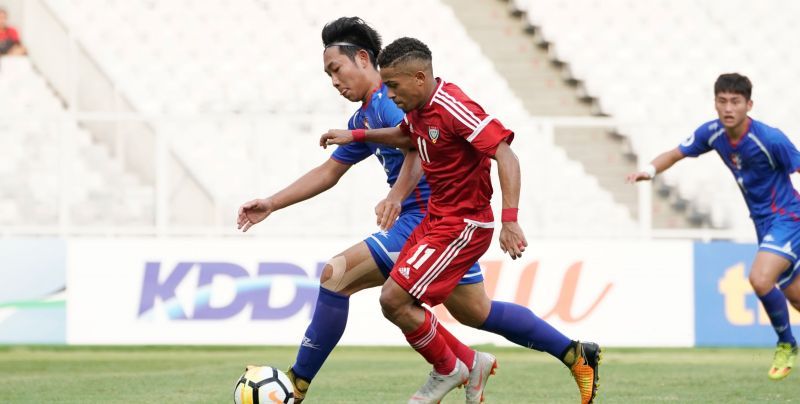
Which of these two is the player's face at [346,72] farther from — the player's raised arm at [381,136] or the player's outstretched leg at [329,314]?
the player's outstretched leg at [329,314]

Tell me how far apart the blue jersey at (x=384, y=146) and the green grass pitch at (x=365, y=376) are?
4.53ft

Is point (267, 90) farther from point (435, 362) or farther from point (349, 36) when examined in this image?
point (435, 362)

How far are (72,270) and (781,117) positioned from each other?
27.8 ft

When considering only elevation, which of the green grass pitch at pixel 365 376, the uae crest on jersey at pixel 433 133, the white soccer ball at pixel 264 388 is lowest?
the green grass pitch at pixel 365 376

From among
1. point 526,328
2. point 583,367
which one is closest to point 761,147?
point 583,367

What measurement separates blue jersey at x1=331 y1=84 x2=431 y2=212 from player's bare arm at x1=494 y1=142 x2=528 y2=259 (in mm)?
846

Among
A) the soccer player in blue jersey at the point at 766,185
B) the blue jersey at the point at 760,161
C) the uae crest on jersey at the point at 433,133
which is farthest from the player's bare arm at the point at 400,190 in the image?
the blue jersey at the point at 760,161

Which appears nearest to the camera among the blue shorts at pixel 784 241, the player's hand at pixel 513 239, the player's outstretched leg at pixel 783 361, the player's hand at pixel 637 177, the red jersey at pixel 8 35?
the player's hand at pixel 513 239

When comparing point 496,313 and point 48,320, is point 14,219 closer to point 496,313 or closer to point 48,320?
point 48,320

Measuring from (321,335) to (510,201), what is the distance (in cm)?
128

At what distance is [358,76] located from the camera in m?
6.62

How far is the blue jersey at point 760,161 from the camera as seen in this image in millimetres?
8555

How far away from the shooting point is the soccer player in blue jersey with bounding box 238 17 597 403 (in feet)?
21.4

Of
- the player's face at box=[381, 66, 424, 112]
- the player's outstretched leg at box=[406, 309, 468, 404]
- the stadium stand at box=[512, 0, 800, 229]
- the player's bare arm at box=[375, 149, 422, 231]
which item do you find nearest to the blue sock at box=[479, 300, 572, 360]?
the player's outstretched leg at box=[406, 309, 468, 404]
